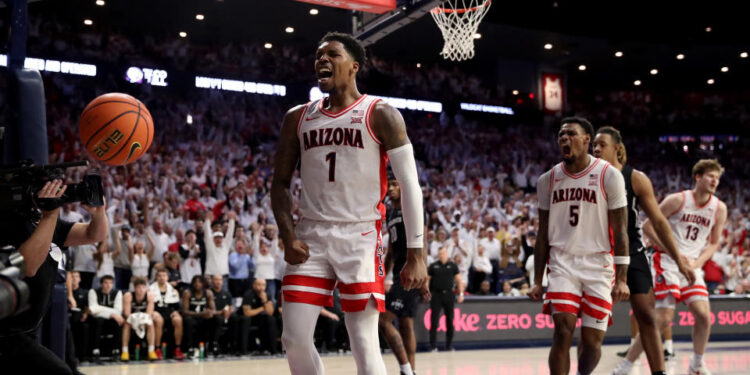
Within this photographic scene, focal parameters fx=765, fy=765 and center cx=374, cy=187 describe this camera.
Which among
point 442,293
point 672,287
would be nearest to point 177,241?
point 442,293

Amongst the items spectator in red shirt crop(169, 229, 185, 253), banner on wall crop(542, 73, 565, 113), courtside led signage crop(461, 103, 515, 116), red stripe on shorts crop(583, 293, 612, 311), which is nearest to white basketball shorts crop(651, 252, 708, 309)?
red stripe on shorts crop(583, 293, 612, 311)

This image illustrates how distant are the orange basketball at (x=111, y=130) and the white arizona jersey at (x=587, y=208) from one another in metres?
3.17

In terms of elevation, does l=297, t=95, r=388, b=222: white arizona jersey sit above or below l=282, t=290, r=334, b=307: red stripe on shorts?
above

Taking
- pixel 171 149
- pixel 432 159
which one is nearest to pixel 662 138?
pixel 432 159

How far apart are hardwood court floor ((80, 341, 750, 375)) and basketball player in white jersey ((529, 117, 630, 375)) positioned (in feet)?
10.8

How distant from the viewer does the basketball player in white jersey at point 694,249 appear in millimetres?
7664

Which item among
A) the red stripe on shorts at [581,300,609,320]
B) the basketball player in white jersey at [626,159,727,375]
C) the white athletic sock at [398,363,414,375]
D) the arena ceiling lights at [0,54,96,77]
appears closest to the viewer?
the red stripe on shorts at [581,300,609,320]

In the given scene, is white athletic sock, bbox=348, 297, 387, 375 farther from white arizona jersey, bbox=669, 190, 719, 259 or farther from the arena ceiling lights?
the arena ceiling lights

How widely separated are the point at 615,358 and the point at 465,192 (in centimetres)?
914

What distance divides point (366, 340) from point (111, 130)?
8.97 ft

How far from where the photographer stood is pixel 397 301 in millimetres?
7855

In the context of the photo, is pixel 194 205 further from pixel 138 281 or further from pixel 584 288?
pixel 584 288

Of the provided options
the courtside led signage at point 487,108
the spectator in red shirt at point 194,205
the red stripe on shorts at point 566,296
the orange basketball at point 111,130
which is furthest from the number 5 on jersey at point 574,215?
the courtside led signage at point 487,108

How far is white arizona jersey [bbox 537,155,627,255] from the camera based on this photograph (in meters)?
5.56
